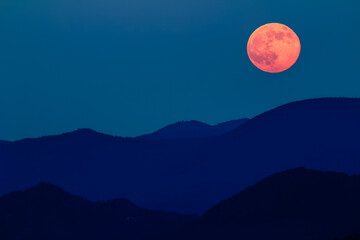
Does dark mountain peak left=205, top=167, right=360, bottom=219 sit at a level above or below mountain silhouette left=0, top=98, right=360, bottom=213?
below

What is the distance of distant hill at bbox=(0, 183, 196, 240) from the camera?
113m

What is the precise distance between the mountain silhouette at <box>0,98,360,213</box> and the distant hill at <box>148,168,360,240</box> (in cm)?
3883

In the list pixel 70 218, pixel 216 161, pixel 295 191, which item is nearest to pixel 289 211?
pixel 295 191

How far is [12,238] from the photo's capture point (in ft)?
362

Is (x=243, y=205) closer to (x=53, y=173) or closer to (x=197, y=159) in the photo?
(x=197, y=159)

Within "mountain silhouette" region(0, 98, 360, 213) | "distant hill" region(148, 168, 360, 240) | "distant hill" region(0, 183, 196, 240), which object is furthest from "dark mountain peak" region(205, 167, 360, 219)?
"mountain silhouette" region(0, 98, 360, 213)

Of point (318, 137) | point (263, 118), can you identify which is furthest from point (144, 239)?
point (263, 118)

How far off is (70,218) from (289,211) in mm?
45819

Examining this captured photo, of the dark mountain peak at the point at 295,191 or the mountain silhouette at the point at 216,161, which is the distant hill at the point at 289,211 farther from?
the mountain silhouette at the point at 216,161

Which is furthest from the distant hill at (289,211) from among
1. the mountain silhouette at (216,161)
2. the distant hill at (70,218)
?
the mountain silhouette at (216,161)

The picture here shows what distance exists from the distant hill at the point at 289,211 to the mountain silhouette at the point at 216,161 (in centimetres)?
3883

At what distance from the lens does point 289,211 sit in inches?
3620

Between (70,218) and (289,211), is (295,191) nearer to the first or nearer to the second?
(289,211)

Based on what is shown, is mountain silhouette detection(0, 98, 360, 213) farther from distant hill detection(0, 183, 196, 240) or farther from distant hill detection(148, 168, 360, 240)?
distant hill detection(148, 168, 360, 240)
